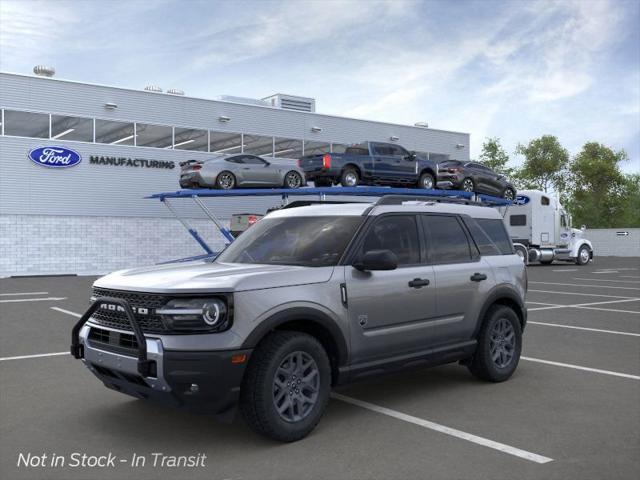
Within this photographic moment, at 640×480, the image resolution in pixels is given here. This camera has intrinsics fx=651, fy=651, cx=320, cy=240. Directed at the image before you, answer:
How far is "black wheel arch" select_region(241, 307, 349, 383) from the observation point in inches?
182

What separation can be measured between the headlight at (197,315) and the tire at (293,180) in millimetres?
21094

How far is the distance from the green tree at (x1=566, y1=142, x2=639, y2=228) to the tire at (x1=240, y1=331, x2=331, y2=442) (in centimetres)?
7292

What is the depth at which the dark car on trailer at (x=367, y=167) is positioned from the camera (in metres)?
22.6

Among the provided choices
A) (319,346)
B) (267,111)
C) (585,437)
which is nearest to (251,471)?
(319,346)

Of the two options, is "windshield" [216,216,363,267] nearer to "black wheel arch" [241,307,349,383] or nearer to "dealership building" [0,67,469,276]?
"black wheel arch" [241,307,349,383]

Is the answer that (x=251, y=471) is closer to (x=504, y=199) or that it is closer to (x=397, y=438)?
(x=397, y=438)

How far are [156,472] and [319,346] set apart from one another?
1472mm

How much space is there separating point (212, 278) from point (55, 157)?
25817 mm

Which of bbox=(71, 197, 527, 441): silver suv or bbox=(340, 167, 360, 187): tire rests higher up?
bbox=(340, 167, 360, 187): tire

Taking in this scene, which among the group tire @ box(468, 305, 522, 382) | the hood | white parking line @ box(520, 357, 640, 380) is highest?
the hood

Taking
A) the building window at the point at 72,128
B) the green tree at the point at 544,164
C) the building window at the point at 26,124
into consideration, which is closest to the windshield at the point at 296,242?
the building window at the point at 26,124

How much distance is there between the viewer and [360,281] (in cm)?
536

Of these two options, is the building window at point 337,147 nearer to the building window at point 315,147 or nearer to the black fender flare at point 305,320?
the building window at point 315,147

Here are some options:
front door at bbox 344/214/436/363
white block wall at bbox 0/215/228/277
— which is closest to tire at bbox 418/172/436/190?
white block wall at bbox 0/215/228/277
